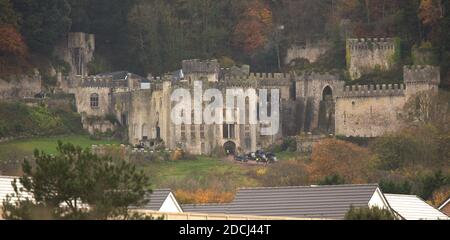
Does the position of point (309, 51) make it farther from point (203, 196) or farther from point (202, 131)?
point (203, 196)

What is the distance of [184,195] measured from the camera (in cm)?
9425

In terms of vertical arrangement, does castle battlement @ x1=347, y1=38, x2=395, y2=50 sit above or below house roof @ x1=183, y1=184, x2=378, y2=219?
above

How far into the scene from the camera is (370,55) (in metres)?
120

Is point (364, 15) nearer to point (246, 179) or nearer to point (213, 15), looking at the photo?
point (213, 15)

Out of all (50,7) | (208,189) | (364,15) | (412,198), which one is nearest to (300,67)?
(364,15)

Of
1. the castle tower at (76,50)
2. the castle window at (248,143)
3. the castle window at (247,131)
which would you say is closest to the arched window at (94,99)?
the castle tower at (76,50)

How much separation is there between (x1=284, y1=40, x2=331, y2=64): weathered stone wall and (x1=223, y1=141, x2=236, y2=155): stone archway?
905cm

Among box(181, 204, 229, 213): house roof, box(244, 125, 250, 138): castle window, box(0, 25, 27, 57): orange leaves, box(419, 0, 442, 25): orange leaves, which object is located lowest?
box(181, 204, 229, 213): house roof

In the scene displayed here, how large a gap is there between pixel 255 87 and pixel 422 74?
812 centimetres

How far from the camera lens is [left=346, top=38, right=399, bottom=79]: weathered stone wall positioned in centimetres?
11962

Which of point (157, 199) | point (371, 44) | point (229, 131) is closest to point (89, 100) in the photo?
point (229, 131)

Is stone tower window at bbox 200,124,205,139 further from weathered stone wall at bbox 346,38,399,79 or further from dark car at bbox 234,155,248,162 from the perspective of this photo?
weathered stone wall at bbox 346,38,399,79

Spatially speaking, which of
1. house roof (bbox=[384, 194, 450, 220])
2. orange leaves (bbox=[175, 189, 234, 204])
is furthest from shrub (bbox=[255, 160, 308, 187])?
house roof (bbox=[384, 194, 450, 220])

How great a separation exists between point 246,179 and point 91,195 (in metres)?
45.5
